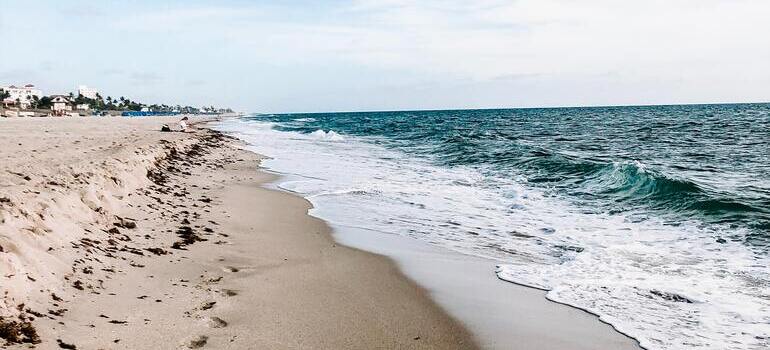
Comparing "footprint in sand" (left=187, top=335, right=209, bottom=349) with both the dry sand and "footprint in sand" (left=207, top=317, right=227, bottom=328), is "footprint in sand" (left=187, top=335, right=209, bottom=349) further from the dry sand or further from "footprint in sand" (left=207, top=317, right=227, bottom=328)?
"footprint in sand" (left=207, top=317, right=227, bottom=328)

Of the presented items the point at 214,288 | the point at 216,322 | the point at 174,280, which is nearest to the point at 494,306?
the point at 216,322

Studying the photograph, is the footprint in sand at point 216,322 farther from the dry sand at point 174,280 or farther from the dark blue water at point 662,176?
the dark blue water at point 662,176

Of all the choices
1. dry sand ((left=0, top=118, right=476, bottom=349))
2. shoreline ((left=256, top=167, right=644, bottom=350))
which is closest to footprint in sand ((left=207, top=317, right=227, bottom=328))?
dry sand ((left=0, top=118, right=476, bottom=349))

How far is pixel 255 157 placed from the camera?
70.8 ft

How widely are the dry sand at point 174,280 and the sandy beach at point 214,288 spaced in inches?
0.6

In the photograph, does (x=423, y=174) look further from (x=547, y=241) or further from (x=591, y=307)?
(x=591, y=307)

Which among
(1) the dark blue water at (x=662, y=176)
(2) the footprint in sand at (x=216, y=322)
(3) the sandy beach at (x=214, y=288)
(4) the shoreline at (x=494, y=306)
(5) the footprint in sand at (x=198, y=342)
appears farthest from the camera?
(1) the dark blue water at (x=662, y=176)

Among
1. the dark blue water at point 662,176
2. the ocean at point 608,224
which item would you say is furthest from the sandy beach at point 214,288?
the dark blue water at point 662,176

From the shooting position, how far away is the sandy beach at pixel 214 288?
3.98m

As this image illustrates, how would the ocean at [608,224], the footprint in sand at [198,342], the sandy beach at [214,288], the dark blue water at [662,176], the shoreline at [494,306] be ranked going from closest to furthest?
the footprint in sand at [198,342], the sandy beach at [214,288], the shoreline at [494,306], the ocean at [608,224], the dark blue water at [662,176]

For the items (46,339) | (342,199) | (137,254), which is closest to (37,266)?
(46,339)

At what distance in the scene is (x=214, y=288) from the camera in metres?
5.20

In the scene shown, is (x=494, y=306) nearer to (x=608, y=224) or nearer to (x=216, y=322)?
(x=216, y=322)

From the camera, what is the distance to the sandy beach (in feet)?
13.0
